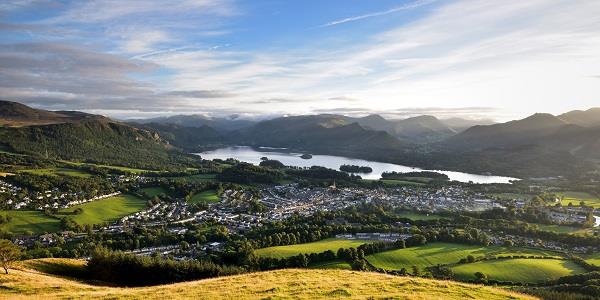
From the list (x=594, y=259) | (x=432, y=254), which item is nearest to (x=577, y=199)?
(x=594, y=259)

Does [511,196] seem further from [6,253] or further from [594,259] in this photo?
[6,253]

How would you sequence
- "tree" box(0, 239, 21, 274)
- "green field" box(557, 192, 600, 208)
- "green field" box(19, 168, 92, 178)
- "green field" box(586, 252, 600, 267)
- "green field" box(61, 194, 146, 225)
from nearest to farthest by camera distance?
"tree" box(0, 239, 21, 274)
"green field" box(586, 252, 600, 267)
"green field" box(61, 194, 146, 225)
"green field" box(557, 192, 600, 208)
"green field" box(19, 168, 92, 178)

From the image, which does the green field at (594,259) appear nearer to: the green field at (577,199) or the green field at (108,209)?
the green field at (577,199)

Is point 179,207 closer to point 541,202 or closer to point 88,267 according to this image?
point 88,267

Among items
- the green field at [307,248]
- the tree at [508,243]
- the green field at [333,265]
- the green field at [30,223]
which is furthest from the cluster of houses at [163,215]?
the tree at [508,243]

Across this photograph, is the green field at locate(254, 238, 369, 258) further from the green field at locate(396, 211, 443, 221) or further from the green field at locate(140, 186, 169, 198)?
the green field at locate(140, 186, 169, 198)

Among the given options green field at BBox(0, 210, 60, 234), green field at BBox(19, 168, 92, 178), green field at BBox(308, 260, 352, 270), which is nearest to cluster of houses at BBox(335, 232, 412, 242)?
green field at BBox(308, 260, 352, 270)
